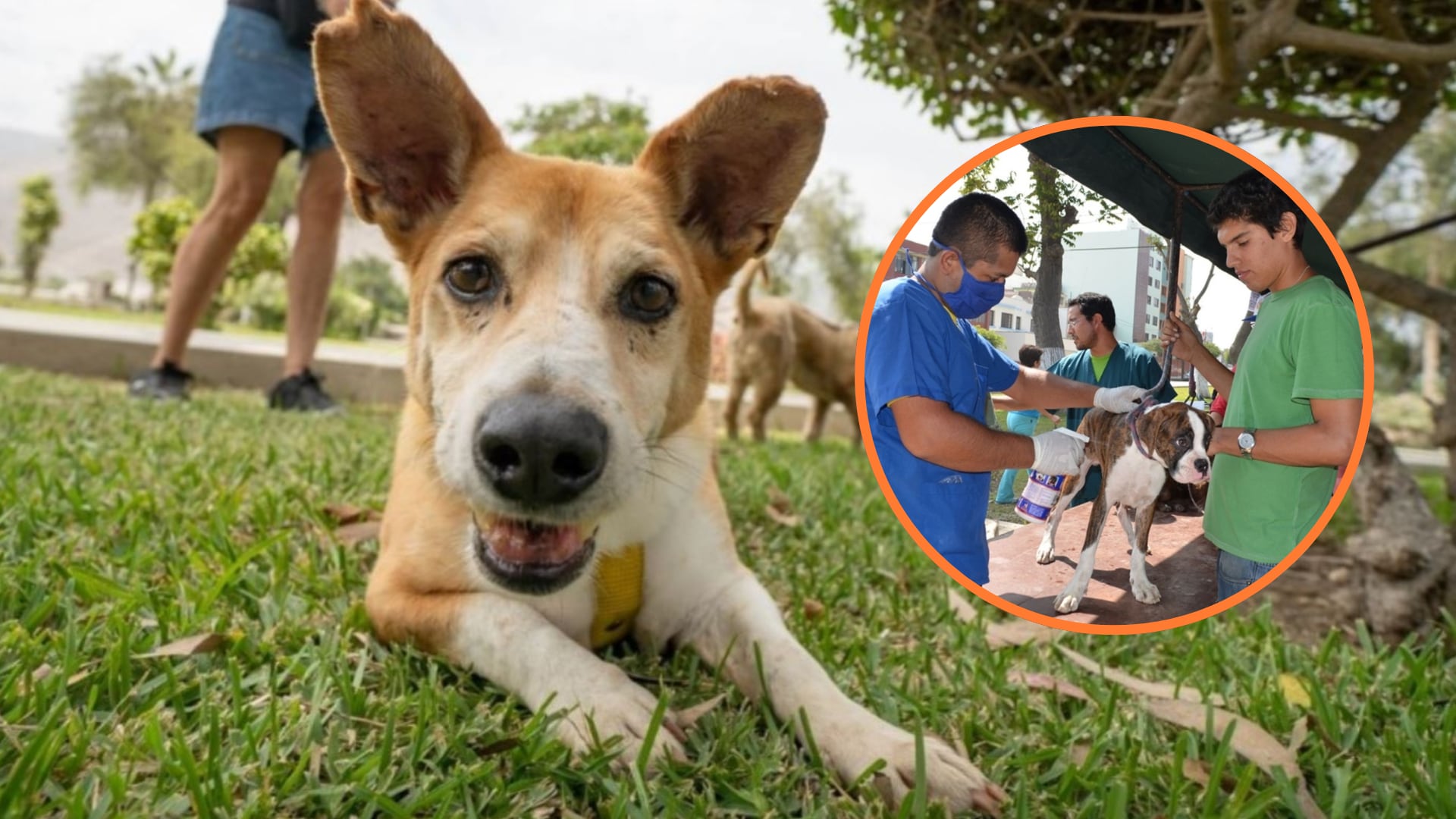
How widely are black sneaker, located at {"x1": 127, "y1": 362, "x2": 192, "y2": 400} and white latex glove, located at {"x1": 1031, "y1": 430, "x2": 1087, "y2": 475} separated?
5718 mm

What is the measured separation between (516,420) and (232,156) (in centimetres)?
483

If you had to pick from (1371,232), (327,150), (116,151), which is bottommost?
(116,151)

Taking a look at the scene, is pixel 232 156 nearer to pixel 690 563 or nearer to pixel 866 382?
pixel 690 563

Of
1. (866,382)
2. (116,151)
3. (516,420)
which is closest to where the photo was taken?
(516,420)

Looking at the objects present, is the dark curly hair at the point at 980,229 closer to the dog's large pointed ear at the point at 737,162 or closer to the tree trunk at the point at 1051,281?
the tree trunk at the point at 1051,281

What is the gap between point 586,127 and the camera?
Result: 1214 inches

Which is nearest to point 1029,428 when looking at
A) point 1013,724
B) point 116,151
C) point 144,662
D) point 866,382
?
point 866,382

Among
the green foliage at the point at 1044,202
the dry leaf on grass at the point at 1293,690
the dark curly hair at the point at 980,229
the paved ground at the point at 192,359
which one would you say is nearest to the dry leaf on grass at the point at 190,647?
the dark curly hair at the point at 980,229

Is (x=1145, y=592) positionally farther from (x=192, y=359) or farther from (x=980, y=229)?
(x=192, y=359)

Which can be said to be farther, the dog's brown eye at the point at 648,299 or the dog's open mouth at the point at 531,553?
the dog's brown eye at the point at 648,299

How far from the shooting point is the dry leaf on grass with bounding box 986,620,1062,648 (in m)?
2.65

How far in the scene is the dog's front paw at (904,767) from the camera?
1667 mm

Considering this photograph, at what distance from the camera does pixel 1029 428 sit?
6.44 feet

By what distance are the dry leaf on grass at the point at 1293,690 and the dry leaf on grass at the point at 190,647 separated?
2.45 m
